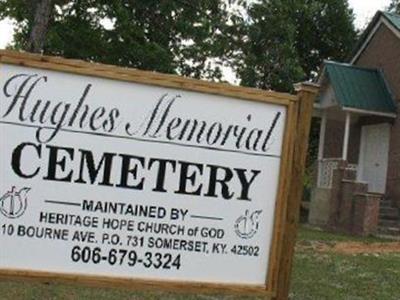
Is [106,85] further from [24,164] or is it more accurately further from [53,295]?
[53,295]

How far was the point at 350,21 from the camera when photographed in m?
35.9

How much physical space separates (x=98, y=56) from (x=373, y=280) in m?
12.4

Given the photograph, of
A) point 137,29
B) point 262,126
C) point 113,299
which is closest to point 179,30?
point 137,29

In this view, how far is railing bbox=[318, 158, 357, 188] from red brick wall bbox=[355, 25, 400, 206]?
1.14m

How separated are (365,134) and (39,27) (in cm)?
1199

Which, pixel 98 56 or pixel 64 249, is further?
pixel 98 56

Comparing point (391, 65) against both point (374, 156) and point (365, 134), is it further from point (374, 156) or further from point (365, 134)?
point (374, 156)

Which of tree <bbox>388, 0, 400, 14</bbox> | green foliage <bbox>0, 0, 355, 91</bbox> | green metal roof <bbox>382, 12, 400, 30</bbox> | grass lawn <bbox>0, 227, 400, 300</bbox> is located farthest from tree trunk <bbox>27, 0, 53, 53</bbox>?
tree <bbox>388, 0, 400, 14</bbox>

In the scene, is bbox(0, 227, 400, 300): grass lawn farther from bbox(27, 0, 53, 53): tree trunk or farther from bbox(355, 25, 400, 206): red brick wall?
bbox(355, 25, 400, 206): red brick wall

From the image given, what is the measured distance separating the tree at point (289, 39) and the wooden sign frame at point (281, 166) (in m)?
17.1

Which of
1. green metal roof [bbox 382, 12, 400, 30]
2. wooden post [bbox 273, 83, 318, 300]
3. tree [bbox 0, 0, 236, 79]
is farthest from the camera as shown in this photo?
green metal roof [bbox 382, 12, 400, 30]

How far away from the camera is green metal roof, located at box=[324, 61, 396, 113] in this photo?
876 inches

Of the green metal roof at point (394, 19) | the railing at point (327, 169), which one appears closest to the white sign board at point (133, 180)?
the railing at point (327, 169)

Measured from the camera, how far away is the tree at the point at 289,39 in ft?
77.4
